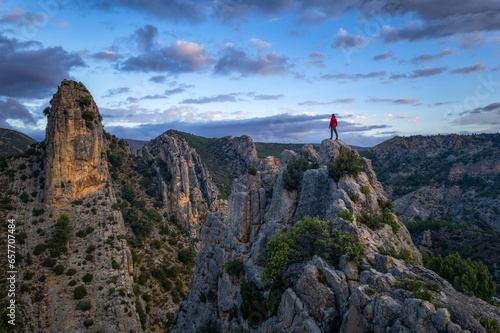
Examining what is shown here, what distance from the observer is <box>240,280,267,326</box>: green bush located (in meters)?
25.0

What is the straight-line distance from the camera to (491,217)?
78062 millimetres

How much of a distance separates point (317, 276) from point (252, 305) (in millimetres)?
10245

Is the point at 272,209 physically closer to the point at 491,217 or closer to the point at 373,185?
the point at 373,185

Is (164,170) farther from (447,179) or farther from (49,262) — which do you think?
(447,179)

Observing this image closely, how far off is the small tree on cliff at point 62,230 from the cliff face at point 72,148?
20.7 feet

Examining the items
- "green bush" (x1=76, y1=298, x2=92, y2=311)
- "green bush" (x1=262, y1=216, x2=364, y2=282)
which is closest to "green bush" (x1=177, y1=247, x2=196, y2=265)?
"green bush" (x1=76, y1=298, x2=92, y2=311)

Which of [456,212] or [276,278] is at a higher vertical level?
[276,278]

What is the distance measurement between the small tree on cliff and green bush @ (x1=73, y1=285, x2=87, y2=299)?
11.0m

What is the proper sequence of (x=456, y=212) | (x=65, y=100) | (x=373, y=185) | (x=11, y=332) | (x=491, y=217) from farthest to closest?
(x=456, y=212) < (x=491, y=217) < (x=65, y=100) < (x=11, y=332) < (x=373, y=185)

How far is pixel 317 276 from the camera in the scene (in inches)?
764

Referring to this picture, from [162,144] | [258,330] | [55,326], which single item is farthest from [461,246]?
[162,144]

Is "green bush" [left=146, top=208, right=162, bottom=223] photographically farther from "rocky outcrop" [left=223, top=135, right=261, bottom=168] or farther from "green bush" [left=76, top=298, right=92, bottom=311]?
"rocky outcrop" [left=223, top=135, right=261, bottom=168]

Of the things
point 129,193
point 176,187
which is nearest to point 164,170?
point 176,187

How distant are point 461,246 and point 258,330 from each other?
171 feet
